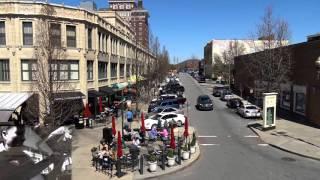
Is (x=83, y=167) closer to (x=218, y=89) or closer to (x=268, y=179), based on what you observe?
(x=268, y=179)

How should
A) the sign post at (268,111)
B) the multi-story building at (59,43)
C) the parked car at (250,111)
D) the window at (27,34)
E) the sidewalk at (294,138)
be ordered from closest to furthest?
the sidewalk at (294,138) → the sign post at (268,111) → the multi-story building at (59,43) → the window at (27,34) → the parked car at (250,111)

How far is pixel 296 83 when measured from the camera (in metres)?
40.1

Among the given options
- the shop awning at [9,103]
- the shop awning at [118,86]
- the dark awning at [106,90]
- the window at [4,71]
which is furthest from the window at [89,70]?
the shop awning at [9,103]

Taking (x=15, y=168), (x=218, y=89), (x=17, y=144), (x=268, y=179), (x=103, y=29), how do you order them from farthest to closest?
(x=218, y=89), (x=103, y=29), (x=268, y=179), (x=17, y=144), (x=15, y=168)

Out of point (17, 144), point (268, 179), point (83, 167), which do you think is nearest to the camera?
point (17, 144)

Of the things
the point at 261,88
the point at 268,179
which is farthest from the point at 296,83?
the point at 268,179

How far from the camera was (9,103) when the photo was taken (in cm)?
593

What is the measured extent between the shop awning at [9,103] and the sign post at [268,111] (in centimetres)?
2817

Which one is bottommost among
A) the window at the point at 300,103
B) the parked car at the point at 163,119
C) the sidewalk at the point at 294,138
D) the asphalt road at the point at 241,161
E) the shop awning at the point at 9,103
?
the asphalt road at the point at 241,161

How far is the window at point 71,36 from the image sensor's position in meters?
36.5

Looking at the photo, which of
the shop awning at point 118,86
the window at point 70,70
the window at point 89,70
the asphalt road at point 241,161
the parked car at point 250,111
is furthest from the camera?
the shop awning at point 118,86

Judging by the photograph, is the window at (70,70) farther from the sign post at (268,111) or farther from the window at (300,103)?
the window at (300,103)

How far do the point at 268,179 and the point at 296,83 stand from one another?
24.7 m

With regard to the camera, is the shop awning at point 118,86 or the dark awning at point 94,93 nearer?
the dark awning at point 94,93
